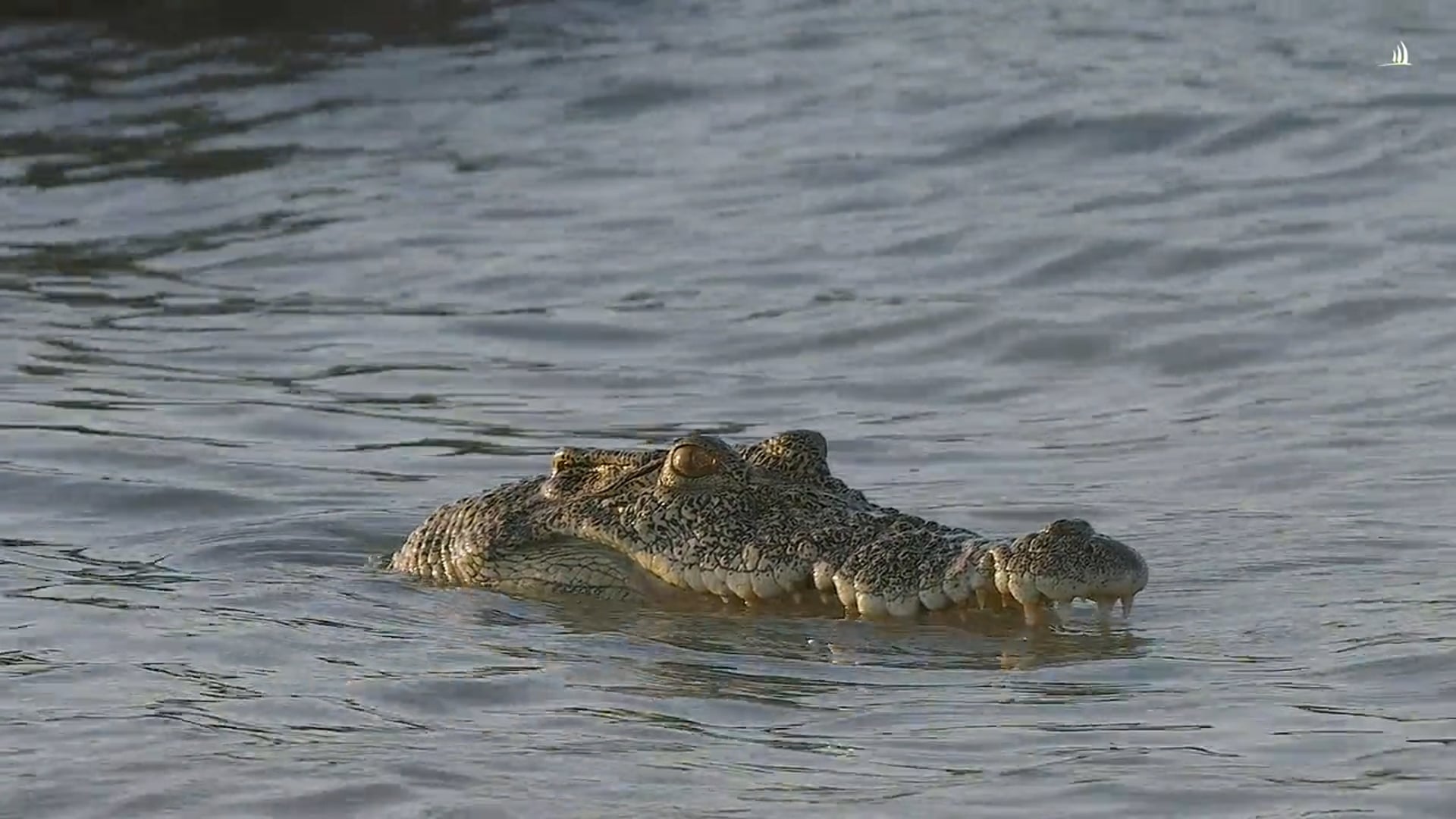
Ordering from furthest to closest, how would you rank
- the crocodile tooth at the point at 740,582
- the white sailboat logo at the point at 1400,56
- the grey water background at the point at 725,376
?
the white sailboat logo at the point at 1400,56
the crocodile tooth at the point at 740,582
the grey water background at the point at 725,376

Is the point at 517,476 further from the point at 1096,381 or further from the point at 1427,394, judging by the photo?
the point at 1427,394

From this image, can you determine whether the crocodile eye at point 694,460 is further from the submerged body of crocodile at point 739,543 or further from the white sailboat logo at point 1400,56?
the white sailboat logo at point 1400,56

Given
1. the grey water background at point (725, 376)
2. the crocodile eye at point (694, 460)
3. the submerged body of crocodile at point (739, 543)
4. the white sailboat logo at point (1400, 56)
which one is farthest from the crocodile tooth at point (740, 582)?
the white sailboat logo at point (1400, 56)

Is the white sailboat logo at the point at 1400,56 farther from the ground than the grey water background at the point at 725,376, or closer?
farther from the ground

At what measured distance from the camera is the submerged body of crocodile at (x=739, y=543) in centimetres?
585

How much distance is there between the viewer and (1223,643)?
591 cm

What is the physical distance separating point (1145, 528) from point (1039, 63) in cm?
1019

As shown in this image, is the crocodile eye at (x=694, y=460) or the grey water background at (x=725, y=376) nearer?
the grey water background at (x=725, y=376)

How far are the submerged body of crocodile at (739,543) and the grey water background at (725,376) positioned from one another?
12cm

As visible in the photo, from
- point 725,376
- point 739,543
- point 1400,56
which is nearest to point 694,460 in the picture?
point 739,543

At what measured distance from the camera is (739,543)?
21.7 ft

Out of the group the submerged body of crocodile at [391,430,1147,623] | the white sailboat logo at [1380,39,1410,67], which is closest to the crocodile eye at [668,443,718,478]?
the submerged body of crocodile at [391,430,1147,623]

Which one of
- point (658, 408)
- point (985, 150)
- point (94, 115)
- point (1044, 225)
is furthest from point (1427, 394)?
point (94, 115)

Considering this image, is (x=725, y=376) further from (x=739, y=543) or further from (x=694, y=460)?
(x=739, y=543)
